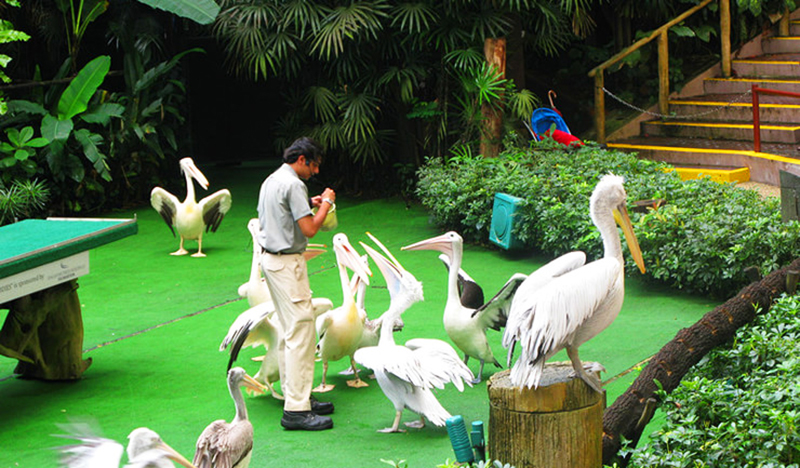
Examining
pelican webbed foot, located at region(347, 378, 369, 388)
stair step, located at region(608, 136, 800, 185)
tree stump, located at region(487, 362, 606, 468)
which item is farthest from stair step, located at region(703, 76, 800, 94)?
tree stump, located at region(487, 362, 606, 468)

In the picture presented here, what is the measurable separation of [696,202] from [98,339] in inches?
209

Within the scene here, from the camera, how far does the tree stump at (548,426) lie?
3.58 metres

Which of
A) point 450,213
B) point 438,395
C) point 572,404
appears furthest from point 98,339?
point 572,404

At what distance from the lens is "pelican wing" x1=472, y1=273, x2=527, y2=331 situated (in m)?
5.82

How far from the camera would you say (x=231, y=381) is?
15.8 ft

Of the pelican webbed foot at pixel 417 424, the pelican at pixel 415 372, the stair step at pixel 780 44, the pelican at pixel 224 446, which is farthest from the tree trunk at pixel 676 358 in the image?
the stair step at pixel 780 44

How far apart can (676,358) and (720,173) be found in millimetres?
7810

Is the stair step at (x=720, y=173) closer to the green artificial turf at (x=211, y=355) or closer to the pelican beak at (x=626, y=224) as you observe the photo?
the green artificial turf at (x=211, y=355)

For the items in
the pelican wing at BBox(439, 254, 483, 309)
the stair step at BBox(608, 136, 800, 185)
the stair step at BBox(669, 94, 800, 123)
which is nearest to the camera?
the pelican wing at BBox(439, 254, 483, 309)

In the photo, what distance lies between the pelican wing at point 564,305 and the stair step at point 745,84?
1053cm

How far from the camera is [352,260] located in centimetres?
606

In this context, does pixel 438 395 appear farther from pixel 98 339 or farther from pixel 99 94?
pixel 99 94

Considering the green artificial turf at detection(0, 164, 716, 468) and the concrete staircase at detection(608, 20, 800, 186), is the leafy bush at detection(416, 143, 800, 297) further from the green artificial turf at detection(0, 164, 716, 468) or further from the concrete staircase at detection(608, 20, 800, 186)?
the concrete staircase at detection(608, 20, 800, 186)

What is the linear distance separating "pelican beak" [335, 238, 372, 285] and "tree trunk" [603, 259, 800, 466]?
2.09 meters
